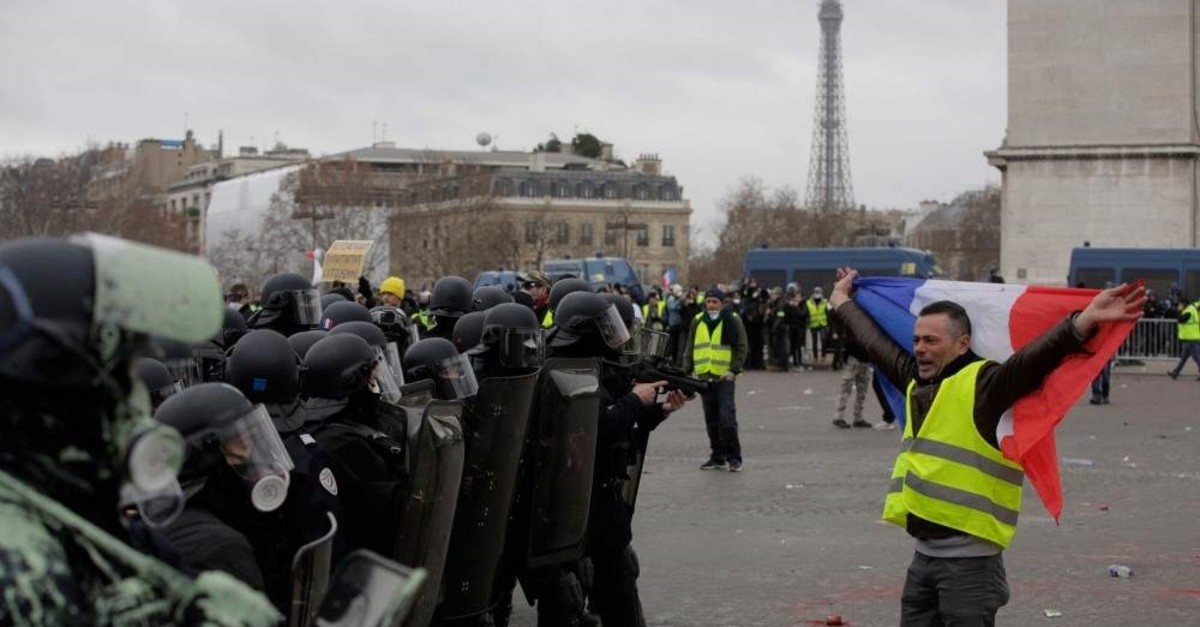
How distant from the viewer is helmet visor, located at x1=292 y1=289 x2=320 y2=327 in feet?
35.2

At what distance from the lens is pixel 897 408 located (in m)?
6.73

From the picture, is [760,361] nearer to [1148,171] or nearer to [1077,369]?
[1148,171]

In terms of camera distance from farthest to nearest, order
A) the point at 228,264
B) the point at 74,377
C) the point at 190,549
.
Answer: the point at 228,264 → the point at 190,549 → the point at 74,377

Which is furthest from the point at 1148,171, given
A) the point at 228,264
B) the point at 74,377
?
the point at 228,264

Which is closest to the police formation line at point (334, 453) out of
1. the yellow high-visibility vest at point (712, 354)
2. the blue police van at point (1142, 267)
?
the yellow high-visibility vest at point (712, 354)

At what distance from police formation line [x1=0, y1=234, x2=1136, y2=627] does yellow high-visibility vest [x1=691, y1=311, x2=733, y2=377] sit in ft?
16.4

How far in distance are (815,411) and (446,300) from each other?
38.7 feet

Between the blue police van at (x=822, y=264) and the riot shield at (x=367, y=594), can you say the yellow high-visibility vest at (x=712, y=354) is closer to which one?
the riot shield at (x=367, y=594)

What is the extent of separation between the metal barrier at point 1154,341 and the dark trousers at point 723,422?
1774cm

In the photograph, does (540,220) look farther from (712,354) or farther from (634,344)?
(634,344)

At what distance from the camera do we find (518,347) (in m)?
7.19

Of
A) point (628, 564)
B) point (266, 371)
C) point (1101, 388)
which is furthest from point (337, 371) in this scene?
point (1101, 388)

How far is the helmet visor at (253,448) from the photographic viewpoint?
386cm

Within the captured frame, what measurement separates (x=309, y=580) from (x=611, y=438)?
3.71m
